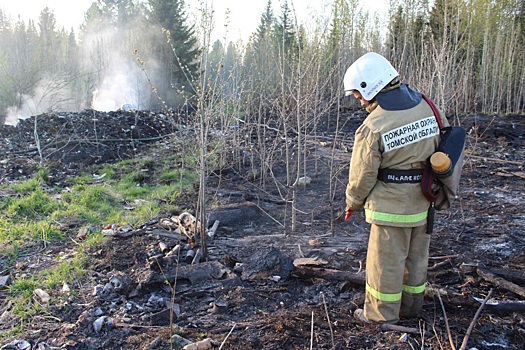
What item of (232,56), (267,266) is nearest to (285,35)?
(232,56)

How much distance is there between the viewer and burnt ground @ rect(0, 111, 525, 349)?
3.01 meters

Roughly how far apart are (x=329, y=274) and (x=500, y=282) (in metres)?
1.46

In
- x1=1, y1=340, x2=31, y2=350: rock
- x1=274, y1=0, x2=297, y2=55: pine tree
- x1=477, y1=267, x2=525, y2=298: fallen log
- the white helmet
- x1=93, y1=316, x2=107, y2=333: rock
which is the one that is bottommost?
x1=1, y1=340, x2=31, y2=350: rock

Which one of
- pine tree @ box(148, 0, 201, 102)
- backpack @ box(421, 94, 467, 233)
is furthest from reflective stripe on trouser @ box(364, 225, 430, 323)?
pine tree @ box(148, 0, 201, 102)

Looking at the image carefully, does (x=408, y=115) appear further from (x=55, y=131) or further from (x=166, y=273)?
(x=55, y=131)

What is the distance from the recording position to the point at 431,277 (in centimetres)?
389

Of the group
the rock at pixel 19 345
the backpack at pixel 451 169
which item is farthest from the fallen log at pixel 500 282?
the rock at pixel 19 345

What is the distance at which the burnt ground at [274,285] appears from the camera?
301 centimetres

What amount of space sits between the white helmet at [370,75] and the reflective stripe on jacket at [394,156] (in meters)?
0.15

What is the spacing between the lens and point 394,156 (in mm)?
2875

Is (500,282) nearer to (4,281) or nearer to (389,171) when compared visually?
(389,171)

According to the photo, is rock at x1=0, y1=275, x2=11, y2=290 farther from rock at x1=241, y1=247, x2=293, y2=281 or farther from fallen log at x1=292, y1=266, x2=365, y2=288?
fallen log at x1=292, y1=266, x2=365, y2=288

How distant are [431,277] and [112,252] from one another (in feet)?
11.4

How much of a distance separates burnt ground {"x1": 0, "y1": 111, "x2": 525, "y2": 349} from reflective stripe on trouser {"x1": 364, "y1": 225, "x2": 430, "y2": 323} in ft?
0.47
